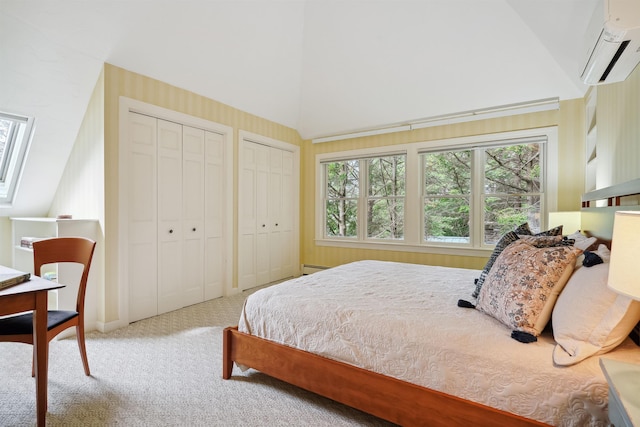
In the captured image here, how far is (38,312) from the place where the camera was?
1683 mm

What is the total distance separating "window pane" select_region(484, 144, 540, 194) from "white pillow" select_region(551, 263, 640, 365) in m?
2.91

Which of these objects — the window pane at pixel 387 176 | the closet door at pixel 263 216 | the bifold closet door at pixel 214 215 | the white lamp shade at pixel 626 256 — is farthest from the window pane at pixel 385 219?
the white lamp shade at pixel 626 256

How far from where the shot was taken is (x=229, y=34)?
11.7ft

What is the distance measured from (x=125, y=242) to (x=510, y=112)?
441 centimetres

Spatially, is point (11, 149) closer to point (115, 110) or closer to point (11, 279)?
point (115, 110)

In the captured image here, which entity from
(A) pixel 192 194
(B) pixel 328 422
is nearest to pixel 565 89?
(B) pixel 328 422

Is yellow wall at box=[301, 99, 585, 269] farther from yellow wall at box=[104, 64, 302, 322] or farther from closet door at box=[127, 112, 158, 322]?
closet door at box=[127, 112, 158, 322]

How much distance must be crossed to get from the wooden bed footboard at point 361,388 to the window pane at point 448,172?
10.7ft

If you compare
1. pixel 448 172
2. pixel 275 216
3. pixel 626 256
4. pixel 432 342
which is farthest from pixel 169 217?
pixel 626 256

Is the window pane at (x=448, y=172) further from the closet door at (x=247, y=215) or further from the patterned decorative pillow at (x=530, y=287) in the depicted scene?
the patterned decorative pillow at (x=530, y=287)

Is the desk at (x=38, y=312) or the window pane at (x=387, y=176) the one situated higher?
the window pane at (x=387, y=176)

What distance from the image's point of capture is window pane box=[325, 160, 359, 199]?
5191 mm

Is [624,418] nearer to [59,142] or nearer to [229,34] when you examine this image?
[229,34]

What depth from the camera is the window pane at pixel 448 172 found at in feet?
14.0
